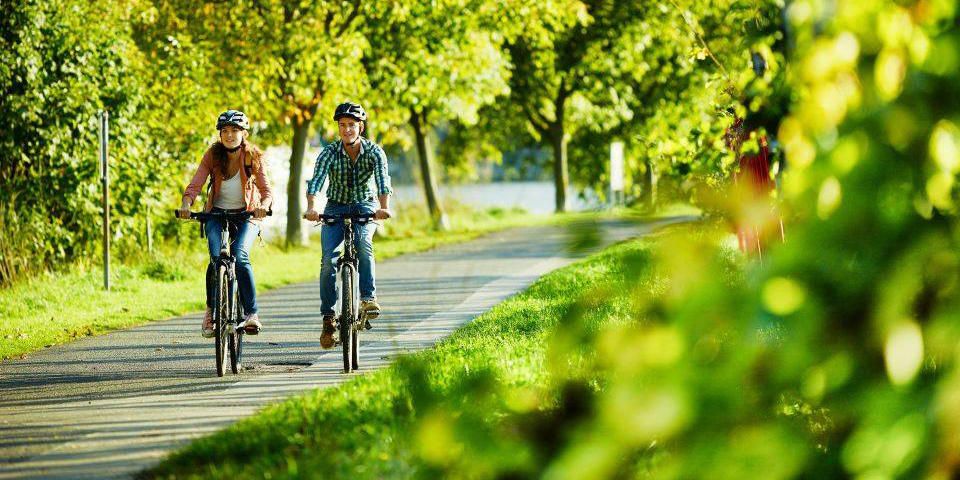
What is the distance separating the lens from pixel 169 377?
874cm

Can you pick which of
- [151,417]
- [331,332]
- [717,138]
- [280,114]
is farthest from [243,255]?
[280,114]

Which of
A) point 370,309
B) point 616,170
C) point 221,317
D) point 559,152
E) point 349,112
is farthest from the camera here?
point 559,152

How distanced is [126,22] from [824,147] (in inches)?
700

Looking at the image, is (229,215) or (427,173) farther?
(427,173)

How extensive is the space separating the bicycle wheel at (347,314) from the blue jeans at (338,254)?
99 millimetres

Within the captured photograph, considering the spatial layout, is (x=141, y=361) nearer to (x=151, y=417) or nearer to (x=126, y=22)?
(x=151, y=417)

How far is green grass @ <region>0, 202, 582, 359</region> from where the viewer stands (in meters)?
11.5

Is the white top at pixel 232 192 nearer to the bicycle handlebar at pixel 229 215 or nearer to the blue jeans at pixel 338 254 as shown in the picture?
the bicycle handlebar at pixel 229 215

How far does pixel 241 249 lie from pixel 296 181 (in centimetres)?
1756

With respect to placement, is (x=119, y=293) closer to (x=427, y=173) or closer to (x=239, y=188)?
(x=239, y=188)

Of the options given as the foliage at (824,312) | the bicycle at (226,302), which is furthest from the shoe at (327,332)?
the foliage at (824,312)

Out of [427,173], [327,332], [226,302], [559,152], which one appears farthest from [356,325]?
[559,152]

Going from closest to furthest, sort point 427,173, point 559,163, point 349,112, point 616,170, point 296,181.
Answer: point 349,112
point 296,181
point 616,170
point 427,173
point 559,163

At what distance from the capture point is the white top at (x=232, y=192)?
9125 mm
